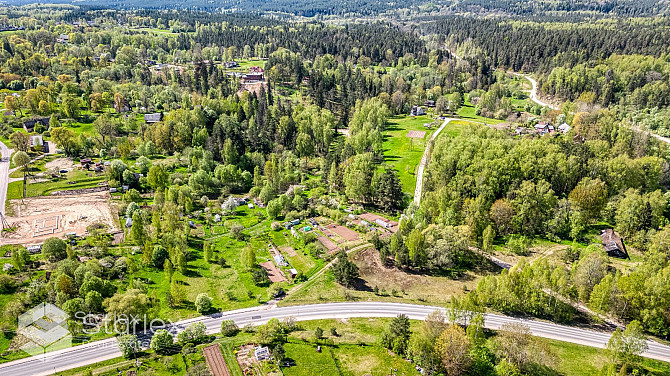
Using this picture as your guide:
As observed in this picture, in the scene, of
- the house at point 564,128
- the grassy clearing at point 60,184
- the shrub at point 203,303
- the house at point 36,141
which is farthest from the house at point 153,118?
the house at point 564,128

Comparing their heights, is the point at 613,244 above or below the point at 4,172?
below

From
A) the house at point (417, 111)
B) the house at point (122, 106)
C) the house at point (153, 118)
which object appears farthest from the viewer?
the house at point (417, 111)

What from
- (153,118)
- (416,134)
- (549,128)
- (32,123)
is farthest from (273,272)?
(32,123)

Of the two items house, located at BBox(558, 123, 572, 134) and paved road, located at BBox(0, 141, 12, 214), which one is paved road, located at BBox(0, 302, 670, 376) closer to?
paved road, located at BBox(0, 141, 12, 214)

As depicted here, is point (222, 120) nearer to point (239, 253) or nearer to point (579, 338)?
point (239, 253)

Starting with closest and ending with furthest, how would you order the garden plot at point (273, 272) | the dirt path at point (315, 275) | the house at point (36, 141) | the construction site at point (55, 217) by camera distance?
the dirt path at point (315, 275)
the garden plot at point (273, 272)
the construction site at point (55, 217)
the house at point (36, 141)

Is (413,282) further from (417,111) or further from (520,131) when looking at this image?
(417,111)

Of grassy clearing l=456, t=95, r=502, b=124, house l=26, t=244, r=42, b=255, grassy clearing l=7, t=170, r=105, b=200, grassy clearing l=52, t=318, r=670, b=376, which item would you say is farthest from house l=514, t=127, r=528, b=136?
house l=26, t=244, r=42, b=255

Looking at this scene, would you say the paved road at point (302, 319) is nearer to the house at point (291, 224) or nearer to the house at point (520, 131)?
the house at point (291, 224)
